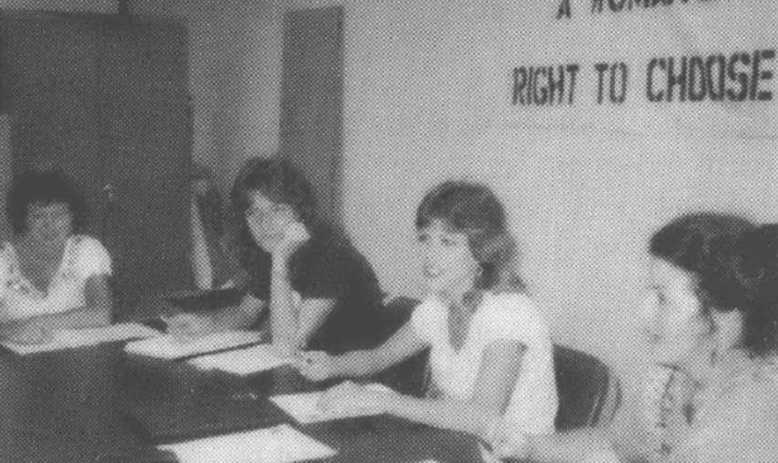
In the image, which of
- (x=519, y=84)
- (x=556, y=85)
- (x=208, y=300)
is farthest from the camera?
(x=208, y=300)

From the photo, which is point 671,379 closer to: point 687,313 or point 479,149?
point 687,313

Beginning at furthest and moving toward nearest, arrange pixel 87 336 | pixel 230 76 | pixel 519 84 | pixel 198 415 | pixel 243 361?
pixel 230 76
pixel 519 84
pixel 87 336
pixel 243 361
pixel 198 415

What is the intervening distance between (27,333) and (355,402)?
1191mm

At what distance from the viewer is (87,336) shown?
2.85 metres

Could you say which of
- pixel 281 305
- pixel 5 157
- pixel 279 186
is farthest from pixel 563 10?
pixel 5 157

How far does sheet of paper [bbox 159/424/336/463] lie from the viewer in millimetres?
1761

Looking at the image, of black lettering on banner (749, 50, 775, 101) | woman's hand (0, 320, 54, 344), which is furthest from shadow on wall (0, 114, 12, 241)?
black lettering on banner (749, 50, 775, 101)

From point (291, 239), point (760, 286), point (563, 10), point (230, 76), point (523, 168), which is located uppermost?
point (563, 10)

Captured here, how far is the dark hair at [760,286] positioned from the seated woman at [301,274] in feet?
4.60

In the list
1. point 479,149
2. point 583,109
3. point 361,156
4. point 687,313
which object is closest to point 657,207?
point 583,109

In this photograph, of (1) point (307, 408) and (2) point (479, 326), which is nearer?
(1) point (307, 408)

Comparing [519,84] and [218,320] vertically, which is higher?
[519,84]

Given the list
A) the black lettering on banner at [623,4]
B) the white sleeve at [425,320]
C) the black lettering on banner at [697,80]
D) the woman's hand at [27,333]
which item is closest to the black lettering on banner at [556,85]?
the black lettering on banner at [623,4]

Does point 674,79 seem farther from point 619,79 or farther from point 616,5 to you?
point 616,5
